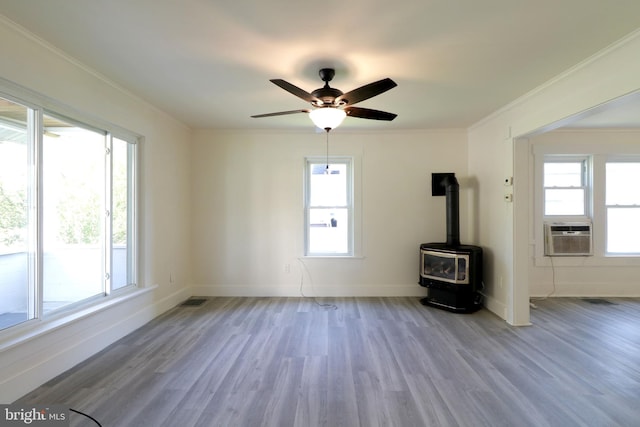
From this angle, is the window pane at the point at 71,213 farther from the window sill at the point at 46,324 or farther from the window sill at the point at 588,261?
the window sill at the point at 588,261

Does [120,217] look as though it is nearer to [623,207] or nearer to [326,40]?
[326,40]

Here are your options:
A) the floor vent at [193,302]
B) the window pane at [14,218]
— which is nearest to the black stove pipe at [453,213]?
the floor vent at [193,302]

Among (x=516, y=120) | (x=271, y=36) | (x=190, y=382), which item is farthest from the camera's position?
(x=516, y=120)

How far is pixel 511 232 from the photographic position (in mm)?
3260

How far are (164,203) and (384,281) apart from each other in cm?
336

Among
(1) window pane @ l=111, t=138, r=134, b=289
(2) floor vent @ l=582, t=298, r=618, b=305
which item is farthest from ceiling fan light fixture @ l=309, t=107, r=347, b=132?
(2) floor vent @ l=582, t=298, r=618, b=305

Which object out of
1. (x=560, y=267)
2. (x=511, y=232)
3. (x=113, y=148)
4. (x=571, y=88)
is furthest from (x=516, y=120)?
(x=113, y=148)

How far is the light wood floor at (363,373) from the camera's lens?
181 cm

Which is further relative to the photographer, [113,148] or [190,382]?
[113,148]

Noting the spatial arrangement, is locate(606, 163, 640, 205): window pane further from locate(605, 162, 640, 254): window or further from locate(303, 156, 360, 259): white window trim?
locate(303, 156, 360, 259): white window trim

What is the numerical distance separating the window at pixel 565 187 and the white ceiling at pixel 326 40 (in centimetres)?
220

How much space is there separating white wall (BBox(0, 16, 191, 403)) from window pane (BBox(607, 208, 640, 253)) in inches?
257

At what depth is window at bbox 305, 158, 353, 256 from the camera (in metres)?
4.46

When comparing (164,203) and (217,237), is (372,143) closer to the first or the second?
(217,237)
